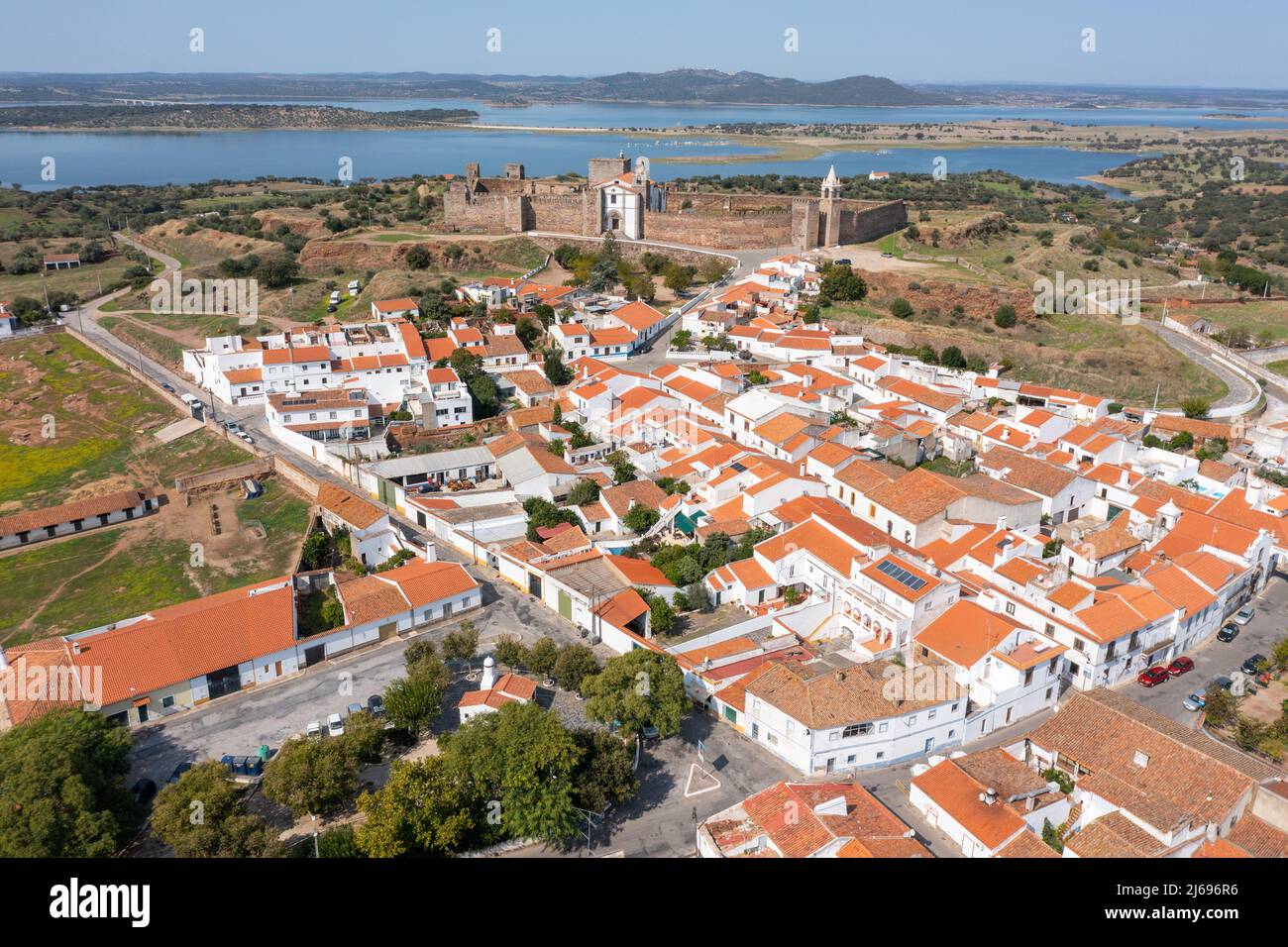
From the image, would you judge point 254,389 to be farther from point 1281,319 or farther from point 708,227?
point 1281,319

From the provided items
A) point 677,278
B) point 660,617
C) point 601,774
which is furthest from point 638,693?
point 677,278

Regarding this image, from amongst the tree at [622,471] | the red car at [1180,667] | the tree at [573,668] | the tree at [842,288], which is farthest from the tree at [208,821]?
the tree at [842,288]

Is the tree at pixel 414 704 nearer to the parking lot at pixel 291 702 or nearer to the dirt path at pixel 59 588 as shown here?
the parking lot at pixel 291 702

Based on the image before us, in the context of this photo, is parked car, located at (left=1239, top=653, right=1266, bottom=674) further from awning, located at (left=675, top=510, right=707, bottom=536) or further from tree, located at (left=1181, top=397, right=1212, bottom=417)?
tree, located at (left=1181, top=397, right=1212, bottom=417)

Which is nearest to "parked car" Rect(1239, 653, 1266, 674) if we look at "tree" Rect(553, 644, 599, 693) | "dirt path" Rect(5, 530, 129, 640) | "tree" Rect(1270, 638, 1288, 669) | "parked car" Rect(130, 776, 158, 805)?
"tree" Rect(1270, 638, 1288, 669)

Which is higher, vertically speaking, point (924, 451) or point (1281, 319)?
point (1281, 319)
